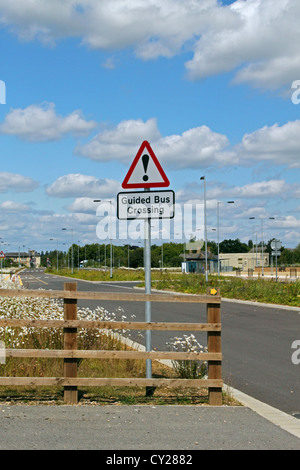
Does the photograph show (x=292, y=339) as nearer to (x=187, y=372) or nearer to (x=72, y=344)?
(x=187, y=372)

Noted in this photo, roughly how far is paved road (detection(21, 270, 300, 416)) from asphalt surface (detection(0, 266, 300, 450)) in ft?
4.13

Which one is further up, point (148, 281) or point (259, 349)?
point (148, 281)

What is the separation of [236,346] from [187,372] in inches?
210

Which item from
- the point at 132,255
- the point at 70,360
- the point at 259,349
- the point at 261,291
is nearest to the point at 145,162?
the point at 70,360

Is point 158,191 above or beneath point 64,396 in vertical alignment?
above

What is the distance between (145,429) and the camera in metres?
6.18

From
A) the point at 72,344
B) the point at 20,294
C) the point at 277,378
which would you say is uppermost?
the point at 20,294

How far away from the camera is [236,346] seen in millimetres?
13797

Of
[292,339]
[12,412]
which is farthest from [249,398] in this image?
[292,339]

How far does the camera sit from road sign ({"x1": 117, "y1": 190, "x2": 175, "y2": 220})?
8.12 metres

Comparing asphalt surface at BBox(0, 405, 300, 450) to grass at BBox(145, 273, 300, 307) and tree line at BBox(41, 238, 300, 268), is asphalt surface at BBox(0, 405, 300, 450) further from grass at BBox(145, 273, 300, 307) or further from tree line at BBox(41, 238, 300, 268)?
tree line at BBox(41, 238, 300, 268)

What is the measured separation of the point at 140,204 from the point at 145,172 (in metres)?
0.43

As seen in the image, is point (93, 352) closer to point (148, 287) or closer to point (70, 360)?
point (70, 360)

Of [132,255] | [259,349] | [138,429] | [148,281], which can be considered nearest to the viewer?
[138,429]
